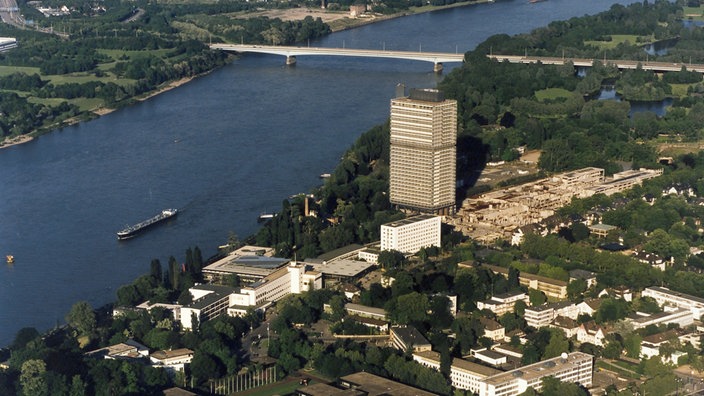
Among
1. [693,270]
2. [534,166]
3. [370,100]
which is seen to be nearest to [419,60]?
[370,100]

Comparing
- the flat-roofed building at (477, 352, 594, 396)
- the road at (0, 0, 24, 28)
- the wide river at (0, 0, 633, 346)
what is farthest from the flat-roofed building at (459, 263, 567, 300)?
the road at (0, 0, 24, 28)

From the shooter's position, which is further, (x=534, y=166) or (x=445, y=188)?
(x=534, y=166)

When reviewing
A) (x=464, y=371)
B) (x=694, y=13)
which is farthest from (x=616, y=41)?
(x=464, y=371)

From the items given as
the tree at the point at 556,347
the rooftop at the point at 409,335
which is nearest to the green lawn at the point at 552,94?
the rooftop at the point at 409,335

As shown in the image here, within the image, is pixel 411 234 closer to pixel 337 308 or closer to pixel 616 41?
pixel 337 308

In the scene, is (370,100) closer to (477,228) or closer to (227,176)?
(227,176)

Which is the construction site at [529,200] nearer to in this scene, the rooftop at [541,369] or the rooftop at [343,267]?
the rooftop at [343,267]

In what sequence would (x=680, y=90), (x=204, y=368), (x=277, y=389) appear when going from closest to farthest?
(x=277, y=389)
(x=204, y=368)
(x=680, y=90)
